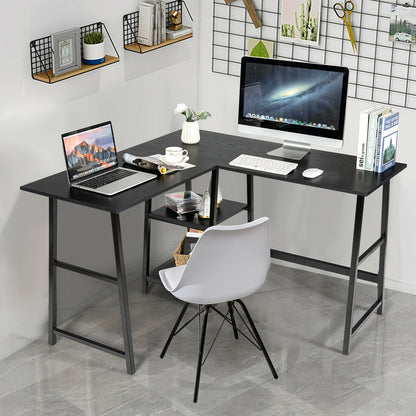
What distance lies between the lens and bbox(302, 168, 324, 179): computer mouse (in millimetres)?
3699

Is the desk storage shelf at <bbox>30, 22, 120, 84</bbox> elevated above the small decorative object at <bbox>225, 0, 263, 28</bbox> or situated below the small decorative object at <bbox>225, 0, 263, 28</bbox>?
below

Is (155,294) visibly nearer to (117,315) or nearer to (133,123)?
(117,315)

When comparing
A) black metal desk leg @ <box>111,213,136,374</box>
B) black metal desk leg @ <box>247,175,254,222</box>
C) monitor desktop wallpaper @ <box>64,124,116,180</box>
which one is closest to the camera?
black metal desk leg @ <box>111,213,136,374</box>

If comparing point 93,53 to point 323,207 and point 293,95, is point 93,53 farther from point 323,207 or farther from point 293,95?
point 323,207

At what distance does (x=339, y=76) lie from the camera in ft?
12.4

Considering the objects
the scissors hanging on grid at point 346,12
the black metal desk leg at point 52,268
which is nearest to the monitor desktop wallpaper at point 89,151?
the black metal desk leg at point 52,268

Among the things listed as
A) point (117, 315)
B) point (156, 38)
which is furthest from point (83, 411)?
point (156, 38)

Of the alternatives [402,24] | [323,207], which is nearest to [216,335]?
[323,207]

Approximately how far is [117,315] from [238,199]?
1.06m

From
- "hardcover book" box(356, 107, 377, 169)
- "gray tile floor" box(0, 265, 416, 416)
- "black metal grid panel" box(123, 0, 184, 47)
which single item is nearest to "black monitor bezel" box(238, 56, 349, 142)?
"hardcover book" box(356, 107, 377, 169)

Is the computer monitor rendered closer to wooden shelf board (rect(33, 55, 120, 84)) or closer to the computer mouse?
the computer mouse

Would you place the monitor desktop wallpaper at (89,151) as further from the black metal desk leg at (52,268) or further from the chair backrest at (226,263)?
the chair backrest at (226,263)

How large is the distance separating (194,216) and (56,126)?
80cm

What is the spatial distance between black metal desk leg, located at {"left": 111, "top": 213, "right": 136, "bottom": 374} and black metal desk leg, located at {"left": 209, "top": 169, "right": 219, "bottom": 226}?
62 cm
